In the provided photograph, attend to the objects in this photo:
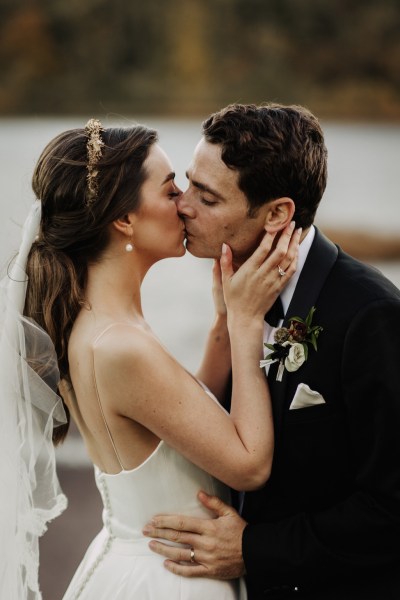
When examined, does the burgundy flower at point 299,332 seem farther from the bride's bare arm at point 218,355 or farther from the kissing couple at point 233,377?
the bride's bare arm at point 218,355

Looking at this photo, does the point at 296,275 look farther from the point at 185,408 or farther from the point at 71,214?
the point at 71,214

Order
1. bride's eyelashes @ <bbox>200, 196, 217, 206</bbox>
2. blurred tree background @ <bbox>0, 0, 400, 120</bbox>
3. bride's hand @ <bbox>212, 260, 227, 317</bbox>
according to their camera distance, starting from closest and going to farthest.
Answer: bride's eyelashes @ <bbox>200, 196, 217, 206</bbox>
bride's hand @ <bbox>212, 260, 227, 317</bbox>
blurred tree background @ <bbox>0, 0, 400, 120</bbox>

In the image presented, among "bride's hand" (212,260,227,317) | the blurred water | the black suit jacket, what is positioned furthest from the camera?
the blurred water

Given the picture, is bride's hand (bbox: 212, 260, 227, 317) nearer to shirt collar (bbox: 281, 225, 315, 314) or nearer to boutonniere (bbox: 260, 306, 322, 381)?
shirt collar (bbox: 281, 225, 315, 314)

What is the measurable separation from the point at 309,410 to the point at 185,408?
0.33 meters

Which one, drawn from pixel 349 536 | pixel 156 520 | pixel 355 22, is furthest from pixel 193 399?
pixel 355 22

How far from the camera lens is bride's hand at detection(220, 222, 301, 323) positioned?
7.27 ft

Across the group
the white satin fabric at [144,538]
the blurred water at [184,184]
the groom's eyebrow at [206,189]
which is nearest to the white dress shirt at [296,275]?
the groom's eyebrow at [206,189]

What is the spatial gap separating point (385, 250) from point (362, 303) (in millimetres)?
13384

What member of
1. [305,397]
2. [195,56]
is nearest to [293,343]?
[305,397]

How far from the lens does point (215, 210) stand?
2.33m

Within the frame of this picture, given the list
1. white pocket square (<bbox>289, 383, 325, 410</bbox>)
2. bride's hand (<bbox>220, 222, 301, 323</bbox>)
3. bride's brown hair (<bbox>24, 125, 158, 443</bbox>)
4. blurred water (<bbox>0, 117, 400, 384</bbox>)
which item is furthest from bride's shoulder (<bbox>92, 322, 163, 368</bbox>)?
blurred water (<bbox>0, 117, 400, 384</bbox>)

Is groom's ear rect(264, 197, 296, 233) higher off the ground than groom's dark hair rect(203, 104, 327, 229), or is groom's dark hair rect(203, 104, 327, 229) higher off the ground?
groom's dark hair rect(203, 104, 327, 229)

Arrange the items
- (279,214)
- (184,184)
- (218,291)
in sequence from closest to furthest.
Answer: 1. (279,214)
2. (218,291)
3. (184,184)
